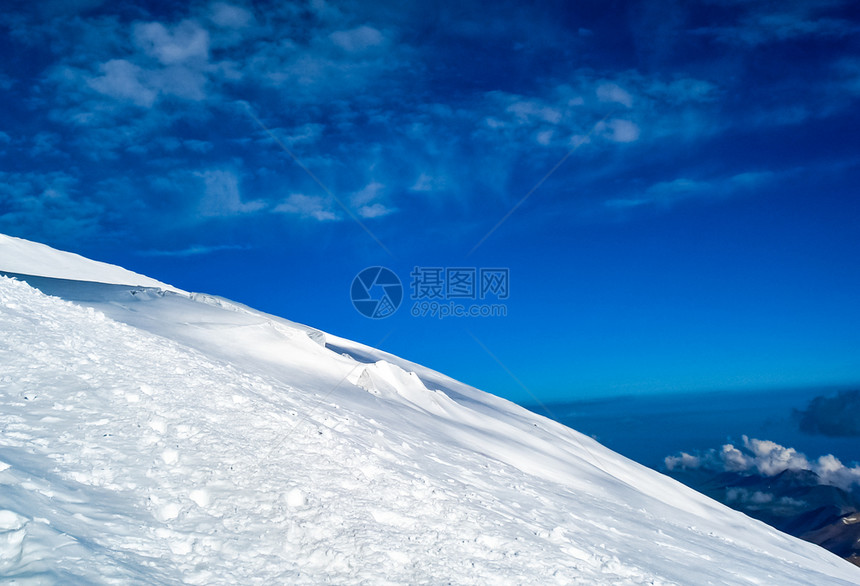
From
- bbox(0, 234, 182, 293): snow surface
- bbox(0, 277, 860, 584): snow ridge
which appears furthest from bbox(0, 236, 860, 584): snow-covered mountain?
bbox(0, 234, 182, 293): snow surface

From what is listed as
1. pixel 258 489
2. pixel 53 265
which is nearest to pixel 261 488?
pixel 258 489

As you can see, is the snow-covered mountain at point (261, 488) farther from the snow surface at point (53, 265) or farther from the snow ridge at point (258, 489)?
the snow surface at point (53, 265)

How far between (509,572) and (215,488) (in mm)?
3118

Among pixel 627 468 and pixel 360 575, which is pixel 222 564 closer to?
pixel 360 575

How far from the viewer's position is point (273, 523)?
4984mm

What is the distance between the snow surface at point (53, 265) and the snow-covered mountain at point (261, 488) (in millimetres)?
7356

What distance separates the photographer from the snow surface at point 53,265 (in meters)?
17.2

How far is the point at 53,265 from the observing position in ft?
60.3

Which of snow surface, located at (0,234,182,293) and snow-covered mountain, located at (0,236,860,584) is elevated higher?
snow surface, located at (0,234,182,293)

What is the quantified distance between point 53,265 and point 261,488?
17623 mm

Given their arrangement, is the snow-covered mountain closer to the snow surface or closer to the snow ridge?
the snow ridge

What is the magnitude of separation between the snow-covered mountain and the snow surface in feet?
24.1

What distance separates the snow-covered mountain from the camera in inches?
169

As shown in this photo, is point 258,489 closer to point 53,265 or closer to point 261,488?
point 261,488
